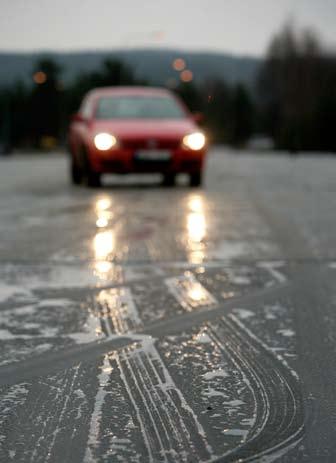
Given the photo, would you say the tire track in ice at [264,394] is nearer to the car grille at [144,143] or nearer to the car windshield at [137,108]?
the car grille at [144,143]

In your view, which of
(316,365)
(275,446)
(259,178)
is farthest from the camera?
(259,178)

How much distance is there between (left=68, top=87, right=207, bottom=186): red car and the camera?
17.0m

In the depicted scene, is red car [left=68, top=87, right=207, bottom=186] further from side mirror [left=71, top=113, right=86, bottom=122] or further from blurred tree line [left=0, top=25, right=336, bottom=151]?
blurred tree line [left=0, top=25, right=336, bottom=151]

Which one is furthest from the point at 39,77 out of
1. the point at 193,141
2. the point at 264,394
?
the point at 264,394

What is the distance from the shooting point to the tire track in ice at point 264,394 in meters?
3.41

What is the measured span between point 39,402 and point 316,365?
1.26m

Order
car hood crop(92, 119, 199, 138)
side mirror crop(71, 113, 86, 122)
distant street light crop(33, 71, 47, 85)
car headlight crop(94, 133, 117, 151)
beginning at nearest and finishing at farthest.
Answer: car headlight crop(94, 133, 117, 151) → car hood crop(92, 119, 199, 138) → side mirror crop(71, 113, 86, 122) → distant street light crop(33, 71, 47, 85)

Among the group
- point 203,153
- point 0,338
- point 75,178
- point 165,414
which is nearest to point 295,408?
point 165,414

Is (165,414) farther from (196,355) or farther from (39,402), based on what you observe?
(196,355)

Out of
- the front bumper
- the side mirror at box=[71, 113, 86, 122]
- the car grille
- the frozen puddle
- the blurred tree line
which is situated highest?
the side mirror at box=[71, 113, 86, 122]

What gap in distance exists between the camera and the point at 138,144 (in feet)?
55.9

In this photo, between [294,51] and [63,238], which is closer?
[63,238]

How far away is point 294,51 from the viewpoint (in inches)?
4764

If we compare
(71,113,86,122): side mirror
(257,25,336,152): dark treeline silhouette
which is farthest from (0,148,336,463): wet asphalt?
(257,25,336,152): dark treeline silhouette
